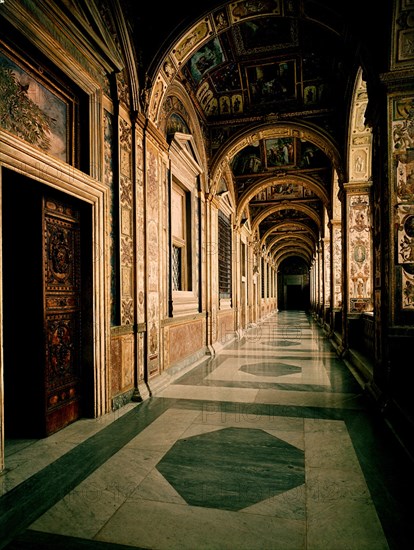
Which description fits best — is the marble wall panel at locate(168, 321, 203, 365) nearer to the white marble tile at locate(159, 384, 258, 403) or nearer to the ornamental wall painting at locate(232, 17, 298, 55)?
the white marble tile at locate(159, 384, 258, 403)

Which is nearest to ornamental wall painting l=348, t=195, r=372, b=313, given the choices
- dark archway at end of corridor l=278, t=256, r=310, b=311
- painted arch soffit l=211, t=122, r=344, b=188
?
painted arch soffit l=211, t=122, r=344, b=188

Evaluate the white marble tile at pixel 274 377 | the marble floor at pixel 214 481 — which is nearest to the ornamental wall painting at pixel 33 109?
the marble floor at pixel 214 481

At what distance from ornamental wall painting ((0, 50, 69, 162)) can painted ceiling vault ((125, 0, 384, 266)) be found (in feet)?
6.09

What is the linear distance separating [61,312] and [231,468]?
2273mm

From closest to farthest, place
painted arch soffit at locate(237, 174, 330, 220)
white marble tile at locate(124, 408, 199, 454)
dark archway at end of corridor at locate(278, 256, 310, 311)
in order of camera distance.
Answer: white marble tile at locate(124, 408, 199, 454) < painted arch soffit at locate(237, 174, 330, 220) < dark archway at end of corridor at locate(278, 256, 310, 311)

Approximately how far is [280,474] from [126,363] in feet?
8.28

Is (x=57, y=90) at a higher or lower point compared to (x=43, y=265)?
higher

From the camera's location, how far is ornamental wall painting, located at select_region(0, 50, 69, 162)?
2930mm

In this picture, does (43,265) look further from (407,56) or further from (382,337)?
(407,56)

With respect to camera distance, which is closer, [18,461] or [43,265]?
[18,461]

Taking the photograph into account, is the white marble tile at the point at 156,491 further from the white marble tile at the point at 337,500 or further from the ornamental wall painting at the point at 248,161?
the ornamental wall painting at the point at 248,161

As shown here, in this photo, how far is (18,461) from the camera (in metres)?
2.90

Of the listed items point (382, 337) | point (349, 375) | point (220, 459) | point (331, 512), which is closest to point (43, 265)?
point (220, 459)

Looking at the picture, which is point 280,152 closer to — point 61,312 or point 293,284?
point 61,312
